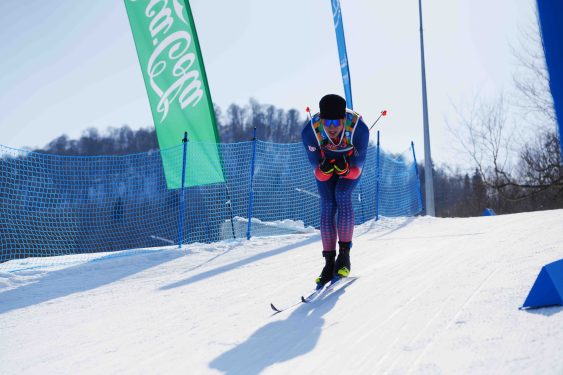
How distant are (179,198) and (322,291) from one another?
5.30 meters

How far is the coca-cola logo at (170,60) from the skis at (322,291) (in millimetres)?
5314

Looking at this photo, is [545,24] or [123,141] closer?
[545,24]

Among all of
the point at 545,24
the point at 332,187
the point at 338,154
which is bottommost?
the point at 332,187

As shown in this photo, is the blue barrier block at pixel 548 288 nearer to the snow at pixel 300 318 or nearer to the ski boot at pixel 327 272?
the snow at pixel 300 318

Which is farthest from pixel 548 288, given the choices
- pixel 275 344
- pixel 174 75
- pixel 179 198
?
pixel 174 75

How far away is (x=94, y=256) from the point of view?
20.8 feet

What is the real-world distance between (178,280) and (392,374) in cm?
315

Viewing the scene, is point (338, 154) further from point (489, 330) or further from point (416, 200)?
point (416, 200)

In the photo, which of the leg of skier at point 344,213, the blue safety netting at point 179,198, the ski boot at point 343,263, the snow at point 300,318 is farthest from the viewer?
the blue safety netting at point 179,198

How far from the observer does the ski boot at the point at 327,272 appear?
3180mm

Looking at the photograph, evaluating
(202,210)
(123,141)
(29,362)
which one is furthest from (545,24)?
(123,141)

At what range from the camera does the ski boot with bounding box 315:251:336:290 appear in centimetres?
318

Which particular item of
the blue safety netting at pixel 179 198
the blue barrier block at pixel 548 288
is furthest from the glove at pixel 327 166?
the blue safety netting at pixel 179 198

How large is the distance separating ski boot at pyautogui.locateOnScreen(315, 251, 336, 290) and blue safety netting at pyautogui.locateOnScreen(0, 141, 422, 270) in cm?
358
